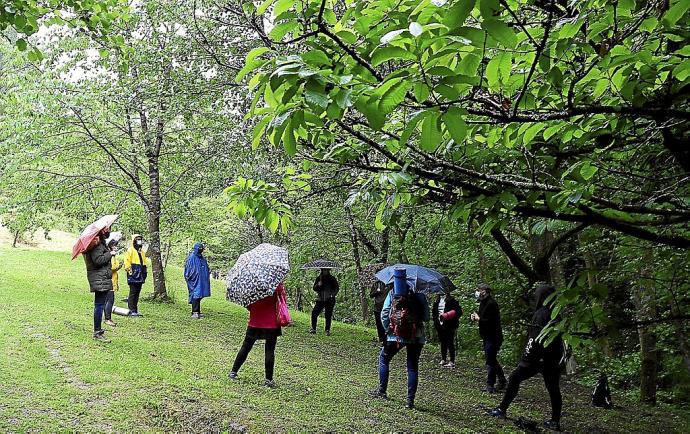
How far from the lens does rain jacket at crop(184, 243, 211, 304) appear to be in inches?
A: 522

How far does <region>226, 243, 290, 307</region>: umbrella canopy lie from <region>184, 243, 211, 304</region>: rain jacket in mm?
6527

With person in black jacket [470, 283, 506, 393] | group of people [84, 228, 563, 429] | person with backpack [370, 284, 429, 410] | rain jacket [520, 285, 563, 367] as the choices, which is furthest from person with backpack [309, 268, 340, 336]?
rain jacket [520, 285, 563, 367]

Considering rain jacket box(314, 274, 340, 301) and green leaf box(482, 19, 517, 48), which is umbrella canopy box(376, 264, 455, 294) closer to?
rain jacket box(314, 274, 340, 301)

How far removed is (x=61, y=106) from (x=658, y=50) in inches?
519

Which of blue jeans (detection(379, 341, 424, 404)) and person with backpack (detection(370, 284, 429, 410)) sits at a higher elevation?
person with backpack (detection(370, 284, 429, 410))

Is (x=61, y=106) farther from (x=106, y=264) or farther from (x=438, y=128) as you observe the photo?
(x=438, y=128)

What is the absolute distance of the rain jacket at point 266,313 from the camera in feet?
23.5

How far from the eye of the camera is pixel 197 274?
43.4ft

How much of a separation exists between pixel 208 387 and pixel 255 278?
1607 millimetres

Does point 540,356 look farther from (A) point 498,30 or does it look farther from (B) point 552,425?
(A) point 498,30

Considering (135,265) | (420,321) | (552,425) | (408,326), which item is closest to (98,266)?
(135,265)

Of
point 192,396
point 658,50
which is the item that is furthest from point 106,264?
point 658,50

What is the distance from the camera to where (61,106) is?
12766 mm

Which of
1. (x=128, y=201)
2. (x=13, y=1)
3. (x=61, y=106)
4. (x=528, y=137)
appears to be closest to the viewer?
(x=528, y=137)
